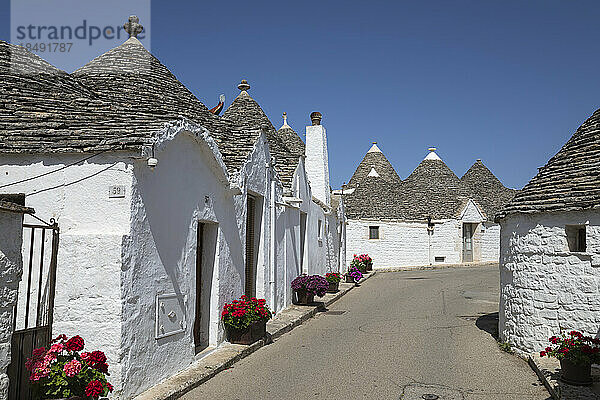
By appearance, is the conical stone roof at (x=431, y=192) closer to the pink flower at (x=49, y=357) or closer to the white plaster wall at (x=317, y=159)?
the white plaster wall at (x=317, y=159)

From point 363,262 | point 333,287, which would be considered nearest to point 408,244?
point 363,262

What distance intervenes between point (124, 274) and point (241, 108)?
541 inches

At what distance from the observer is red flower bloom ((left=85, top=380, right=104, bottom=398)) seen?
4.85m

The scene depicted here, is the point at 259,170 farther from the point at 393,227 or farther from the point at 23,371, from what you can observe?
the point at 393,227

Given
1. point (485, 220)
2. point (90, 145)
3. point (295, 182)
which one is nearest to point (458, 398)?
point (90, 145)

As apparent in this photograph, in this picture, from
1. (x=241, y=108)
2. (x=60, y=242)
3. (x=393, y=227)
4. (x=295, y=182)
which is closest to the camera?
(x=60, y=242)

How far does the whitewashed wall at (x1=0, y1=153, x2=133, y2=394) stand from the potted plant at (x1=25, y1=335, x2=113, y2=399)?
2.46ft

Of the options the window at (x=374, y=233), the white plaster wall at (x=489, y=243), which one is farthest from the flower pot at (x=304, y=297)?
the white plaster wall at (x=489, y=243)

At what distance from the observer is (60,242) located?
598cm

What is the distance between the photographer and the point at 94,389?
4.87 metres

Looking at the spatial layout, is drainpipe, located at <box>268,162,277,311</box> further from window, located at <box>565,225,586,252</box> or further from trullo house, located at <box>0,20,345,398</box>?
window, located at <box>565,225,586,252</box>

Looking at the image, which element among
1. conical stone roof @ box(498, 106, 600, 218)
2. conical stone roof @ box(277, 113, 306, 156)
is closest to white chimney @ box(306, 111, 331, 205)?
conical stone roof @ box(277, 113, 306, 156)

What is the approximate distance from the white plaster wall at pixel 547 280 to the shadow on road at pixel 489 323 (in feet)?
5.55

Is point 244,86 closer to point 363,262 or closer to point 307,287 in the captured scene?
point 307,287
